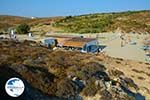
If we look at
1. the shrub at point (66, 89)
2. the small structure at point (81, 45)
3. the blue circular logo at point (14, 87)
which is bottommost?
the small structure at point (81, 45)

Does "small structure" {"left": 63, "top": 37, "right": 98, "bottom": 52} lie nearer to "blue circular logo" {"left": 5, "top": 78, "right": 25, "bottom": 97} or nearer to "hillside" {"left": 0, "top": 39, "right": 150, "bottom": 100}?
"hillside" {"left": 0, "top": 39, "right": 150, "bottom": 100}

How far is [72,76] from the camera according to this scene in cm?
2623

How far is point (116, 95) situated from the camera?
2475 cm

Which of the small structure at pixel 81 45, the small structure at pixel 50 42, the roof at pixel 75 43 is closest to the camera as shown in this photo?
the small structure at pixel 81 45

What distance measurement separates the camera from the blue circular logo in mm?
15959

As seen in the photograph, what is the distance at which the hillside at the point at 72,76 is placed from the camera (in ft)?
77.8

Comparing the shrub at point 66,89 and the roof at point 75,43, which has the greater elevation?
the shrub at point 66,89

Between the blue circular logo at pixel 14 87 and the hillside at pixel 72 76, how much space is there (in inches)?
223

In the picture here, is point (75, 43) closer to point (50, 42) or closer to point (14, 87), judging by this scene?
point (50, 42)

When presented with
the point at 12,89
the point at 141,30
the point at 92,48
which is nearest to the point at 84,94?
the point at 12,89

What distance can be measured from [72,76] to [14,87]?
1031 centimetres

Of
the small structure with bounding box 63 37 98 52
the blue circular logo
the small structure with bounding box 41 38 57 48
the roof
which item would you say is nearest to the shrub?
the blue circular logo

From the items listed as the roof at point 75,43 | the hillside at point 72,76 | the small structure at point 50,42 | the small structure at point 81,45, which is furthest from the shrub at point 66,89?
the small structure at point 50,42

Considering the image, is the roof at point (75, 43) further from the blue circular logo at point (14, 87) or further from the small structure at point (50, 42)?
the blue circular logo at point (14, 87)
